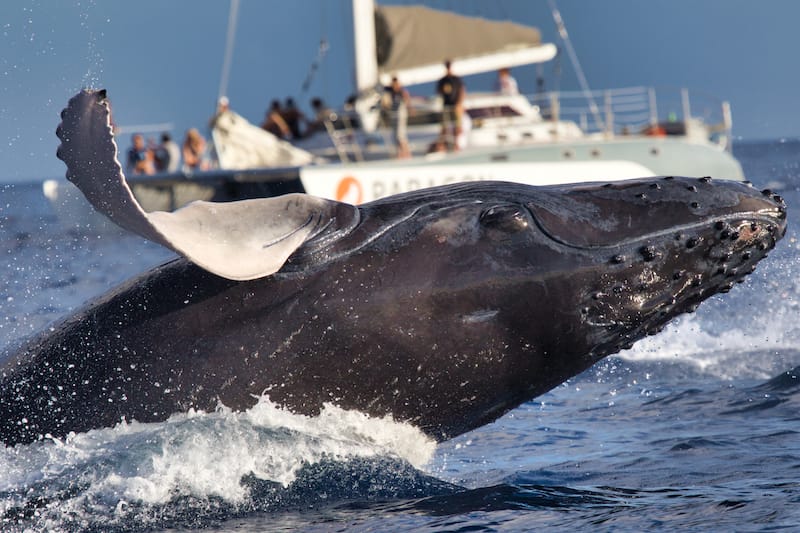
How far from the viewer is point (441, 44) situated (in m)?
39.7

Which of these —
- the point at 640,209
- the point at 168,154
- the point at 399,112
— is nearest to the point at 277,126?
the point at 168,154

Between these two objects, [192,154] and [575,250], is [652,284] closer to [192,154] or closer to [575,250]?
[575,250]

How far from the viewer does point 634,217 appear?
6.70 metres

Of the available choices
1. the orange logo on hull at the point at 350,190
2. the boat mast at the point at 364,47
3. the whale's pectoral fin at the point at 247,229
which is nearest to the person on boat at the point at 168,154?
the boat mast at the point at 364,47

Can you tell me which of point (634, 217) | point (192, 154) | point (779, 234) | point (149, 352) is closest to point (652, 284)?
point (634, 217)

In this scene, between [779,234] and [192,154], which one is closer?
[779,234]

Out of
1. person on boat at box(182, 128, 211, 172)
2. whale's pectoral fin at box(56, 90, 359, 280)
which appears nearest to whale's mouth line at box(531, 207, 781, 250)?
whale's pectoral fin at box(56, 90, 359, 280)

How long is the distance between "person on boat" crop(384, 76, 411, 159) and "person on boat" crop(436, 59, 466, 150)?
3.63 ft

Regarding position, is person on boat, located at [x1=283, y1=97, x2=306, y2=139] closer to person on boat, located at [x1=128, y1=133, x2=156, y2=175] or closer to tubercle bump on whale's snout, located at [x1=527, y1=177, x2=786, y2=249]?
person on boat, located at [x1=128, y1=133, x2=156, y2=175]

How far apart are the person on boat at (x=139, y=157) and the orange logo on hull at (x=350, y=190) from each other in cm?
1062

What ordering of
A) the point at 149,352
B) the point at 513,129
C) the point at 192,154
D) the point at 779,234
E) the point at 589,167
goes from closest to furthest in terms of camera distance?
the point at 149,352 → the point at 779,234 → the point at 589,167 → the point at 513,129 → the point at 192,154

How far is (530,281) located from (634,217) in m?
0.71

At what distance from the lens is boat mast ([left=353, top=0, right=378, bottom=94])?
3672 cm

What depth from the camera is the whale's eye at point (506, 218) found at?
6.61m
